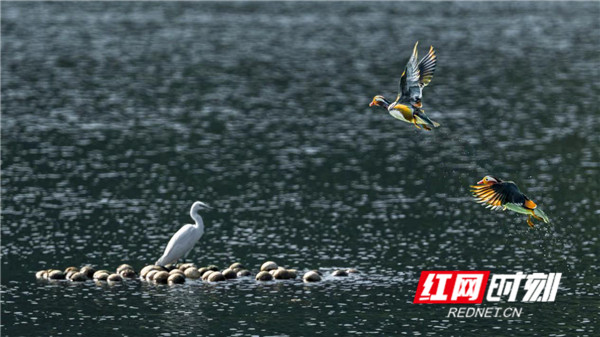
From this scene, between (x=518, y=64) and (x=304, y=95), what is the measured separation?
3647cm

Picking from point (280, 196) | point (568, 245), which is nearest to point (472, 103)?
point (280, 196)

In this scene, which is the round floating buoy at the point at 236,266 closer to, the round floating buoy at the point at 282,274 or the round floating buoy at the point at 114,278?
the round floating buoy at the point at 282,274

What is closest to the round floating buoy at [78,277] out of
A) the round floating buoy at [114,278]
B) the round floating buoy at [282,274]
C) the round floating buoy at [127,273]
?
the round floating buoy at [114,278]

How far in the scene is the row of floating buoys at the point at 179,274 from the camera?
61.7 meters

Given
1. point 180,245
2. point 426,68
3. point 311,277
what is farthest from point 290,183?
point 426,68

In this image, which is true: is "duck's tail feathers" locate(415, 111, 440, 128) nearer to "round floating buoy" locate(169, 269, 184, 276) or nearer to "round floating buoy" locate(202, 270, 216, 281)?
"round floating buoy" locate(202, 270, 216, 281)

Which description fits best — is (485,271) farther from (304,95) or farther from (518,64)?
(518,64)

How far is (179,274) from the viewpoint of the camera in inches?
2429

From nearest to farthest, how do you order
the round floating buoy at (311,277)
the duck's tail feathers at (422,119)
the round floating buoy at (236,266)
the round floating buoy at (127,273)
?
the duck's tail feathers at (422,119) < the round floating buoy at (311,277) < the round floating buoy at (127,273) < the round floating buoy at (236,266)

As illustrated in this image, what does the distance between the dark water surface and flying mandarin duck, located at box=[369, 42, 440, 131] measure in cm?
1722

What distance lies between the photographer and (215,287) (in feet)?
199

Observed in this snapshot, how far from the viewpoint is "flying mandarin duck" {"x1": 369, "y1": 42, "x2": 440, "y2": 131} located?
123 ft

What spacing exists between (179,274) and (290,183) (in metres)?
24.9

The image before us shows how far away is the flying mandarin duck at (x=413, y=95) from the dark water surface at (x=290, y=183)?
17219mm
